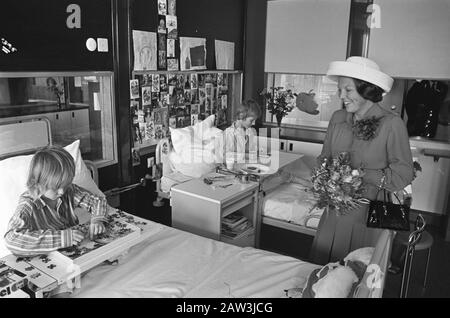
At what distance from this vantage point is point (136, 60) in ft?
9.64

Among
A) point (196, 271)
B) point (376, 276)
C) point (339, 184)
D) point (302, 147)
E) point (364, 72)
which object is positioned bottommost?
point (196, 271)

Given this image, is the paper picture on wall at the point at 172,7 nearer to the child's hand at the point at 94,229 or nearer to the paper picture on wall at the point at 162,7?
the paper picture on wall at the point at 162,7

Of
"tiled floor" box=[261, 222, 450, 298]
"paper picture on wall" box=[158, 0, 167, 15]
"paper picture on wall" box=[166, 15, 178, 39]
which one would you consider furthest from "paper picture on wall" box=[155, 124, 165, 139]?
"tiled floor" box=[261, 222, 450, 298]

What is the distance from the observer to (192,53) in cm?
356

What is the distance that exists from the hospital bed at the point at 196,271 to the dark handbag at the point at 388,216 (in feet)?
0.70

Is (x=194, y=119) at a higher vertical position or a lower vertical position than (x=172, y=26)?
lower

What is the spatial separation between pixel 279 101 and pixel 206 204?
2357 mm

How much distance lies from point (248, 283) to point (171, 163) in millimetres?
1681

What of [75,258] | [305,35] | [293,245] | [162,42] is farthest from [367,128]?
[305,35]

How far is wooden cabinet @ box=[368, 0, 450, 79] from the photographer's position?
3.73 m

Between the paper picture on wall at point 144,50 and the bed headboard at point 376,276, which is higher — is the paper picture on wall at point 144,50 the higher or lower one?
the higher one

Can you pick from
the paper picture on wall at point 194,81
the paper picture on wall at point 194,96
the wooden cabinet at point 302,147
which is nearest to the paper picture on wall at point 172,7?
the paper picture on wall at point 194,81

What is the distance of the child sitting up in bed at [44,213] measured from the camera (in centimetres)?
157

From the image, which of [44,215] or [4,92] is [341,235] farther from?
[4,92]
